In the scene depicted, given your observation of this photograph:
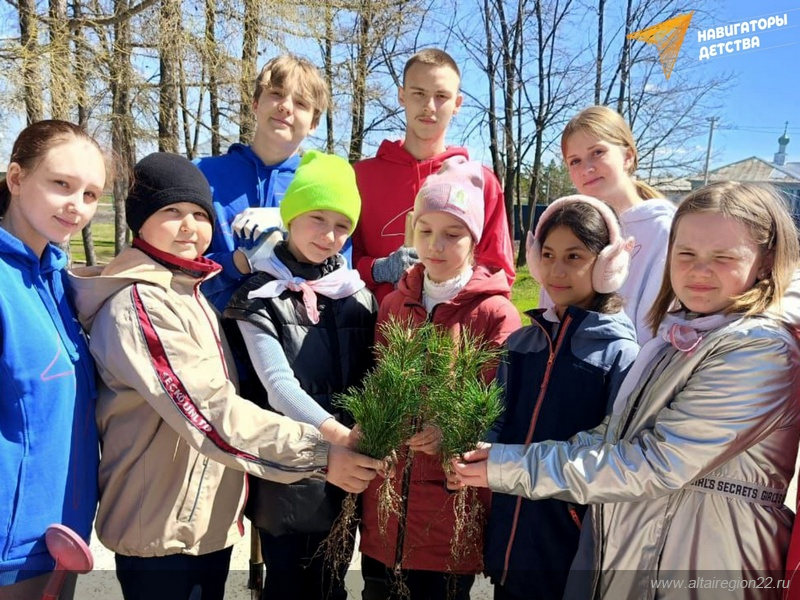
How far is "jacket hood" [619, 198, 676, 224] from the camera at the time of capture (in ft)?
10.2

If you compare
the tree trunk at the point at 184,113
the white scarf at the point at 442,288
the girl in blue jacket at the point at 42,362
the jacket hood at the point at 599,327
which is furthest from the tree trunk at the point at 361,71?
the jacket hood at the point at 599,327

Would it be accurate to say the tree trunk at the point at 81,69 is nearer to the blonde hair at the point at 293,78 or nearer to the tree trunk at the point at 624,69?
the blonde hair at the point at 293,78

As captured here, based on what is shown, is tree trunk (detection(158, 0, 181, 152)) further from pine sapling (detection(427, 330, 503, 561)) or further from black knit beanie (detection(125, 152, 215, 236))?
pine sapling (detection(427, 330, 503, 561))

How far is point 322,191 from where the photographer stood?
254 centimetres

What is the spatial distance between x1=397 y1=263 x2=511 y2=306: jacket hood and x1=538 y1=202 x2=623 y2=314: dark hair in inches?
11.3

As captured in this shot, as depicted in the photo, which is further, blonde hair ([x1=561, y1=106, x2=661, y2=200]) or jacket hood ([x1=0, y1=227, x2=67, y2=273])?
blonde hair ([x1=561, y1=106, x2=661, y2=200])

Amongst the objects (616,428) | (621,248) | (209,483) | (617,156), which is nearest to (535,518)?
(616,428)

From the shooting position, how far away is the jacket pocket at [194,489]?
2.14 metres

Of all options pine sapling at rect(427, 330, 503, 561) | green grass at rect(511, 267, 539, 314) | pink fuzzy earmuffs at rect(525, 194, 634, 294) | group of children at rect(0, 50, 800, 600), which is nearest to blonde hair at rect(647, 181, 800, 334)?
group of children at rect(0, 50, 800, 600)

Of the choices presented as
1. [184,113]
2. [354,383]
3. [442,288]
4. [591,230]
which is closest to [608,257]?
[591,230]

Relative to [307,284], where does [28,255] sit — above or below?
above

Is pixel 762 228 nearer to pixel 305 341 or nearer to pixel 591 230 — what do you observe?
pixel 591 230

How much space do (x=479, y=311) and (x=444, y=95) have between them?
4.90 feet

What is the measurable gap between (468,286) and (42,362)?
4.73 feet
